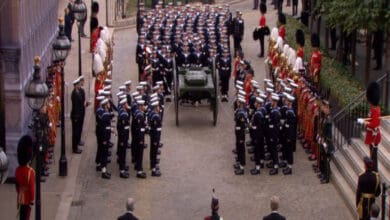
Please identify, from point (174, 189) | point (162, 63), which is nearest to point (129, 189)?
point (174, 189)

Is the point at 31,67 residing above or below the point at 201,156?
above

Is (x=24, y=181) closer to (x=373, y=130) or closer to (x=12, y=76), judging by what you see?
(x=12, y=76)

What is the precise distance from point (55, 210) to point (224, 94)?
9.12 meters

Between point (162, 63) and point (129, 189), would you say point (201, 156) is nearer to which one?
point (129, 189)

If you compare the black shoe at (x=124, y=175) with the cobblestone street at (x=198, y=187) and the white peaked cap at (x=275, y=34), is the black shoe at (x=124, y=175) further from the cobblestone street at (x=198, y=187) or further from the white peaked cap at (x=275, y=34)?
the white peaked cap at (x=275, y=34)

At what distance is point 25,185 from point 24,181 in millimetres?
119

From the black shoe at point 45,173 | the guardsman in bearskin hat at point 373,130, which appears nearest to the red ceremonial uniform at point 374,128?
the guardsman in bearskin hat at point 373,130

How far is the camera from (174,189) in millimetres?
23453

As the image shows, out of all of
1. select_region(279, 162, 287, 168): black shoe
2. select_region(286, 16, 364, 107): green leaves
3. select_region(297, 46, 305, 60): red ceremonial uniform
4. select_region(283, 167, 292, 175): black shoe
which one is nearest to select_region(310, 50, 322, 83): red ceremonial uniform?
select_region(286, 16, 364, 107): green leaves

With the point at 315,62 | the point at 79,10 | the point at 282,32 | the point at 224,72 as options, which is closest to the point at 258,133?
the point at 315,62

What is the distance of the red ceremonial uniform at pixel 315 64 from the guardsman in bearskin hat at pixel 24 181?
384 inches

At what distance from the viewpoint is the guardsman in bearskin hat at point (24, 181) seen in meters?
20.7

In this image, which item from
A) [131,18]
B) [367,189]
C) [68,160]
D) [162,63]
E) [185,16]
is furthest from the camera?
[131,18]

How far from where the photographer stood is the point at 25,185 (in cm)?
2078
